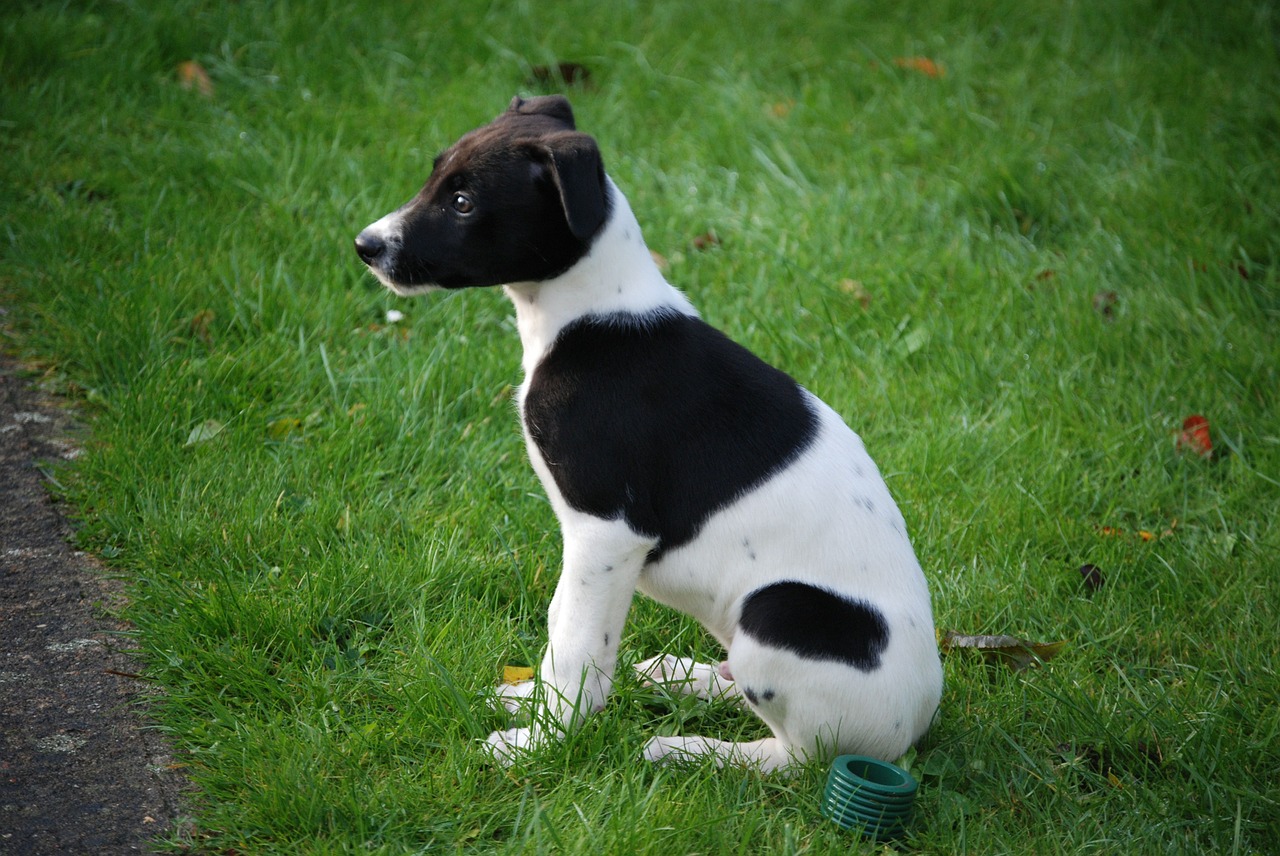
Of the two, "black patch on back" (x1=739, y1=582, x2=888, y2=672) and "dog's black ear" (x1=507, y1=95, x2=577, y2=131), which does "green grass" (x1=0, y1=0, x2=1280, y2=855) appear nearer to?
"black patch on back" (x1=739, y1=582, x2=888, y2=672)

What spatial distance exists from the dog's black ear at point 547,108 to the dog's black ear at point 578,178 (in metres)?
0.44

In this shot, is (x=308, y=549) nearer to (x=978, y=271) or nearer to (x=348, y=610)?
(x=348, y=610)

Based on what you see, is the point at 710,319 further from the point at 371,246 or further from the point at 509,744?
the point at 509,744

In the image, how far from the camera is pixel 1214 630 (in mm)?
3754

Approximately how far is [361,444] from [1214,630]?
2.88 meters

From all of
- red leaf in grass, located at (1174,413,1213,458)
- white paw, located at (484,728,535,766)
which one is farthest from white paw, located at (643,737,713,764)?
red leaf in grass, located at (1174,413,1213,458)

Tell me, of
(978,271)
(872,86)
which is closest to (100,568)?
(978,271)

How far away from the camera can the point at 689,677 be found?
3.35 metres

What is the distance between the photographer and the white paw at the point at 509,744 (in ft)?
9.86

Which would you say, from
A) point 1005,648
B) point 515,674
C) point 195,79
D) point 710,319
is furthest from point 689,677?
point 195,79

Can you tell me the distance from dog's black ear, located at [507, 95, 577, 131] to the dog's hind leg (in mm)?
1540

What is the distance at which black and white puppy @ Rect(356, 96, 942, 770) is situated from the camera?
113 inches

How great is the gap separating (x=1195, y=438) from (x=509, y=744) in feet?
10.1

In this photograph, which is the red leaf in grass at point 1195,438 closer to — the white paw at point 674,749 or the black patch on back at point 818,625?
the black patch on back at point 818,625
